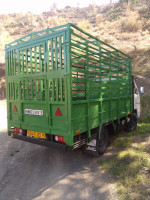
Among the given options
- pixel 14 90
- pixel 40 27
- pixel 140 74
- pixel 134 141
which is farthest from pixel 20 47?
pixel 40 27

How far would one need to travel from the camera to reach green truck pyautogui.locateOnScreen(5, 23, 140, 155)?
3.22 metres

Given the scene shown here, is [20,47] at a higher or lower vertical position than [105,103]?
higher

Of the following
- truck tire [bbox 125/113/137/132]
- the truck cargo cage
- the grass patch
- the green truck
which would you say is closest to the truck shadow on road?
the grass patch

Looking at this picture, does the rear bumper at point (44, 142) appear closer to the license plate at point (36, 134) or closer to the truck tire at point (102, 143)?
the license plate at point (36, 134)

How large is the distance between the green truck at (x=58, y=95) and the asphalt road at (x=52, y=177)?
2.07ft

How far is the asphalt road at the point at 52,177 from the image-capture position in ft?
9.14

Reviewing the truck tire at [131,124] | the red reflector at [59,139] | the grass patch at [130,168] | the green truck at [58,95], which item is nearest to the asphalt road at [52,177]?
the grass patch at [130,168]

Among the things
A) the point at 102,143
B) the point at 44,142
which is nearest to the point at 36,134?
the point at 44,142

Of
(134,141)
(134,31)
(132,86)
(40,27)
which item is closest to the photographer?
(134,141)

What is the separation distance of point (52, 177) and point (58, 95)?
1764 mm

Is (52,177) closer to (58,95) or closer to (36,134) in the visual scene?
(36,134)

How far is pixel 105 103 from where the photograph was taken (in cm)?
444

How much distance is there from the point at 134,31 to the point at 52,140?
59.9 feet

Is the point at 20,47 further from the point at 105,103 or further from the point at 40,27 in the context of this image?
the point at 40,27
